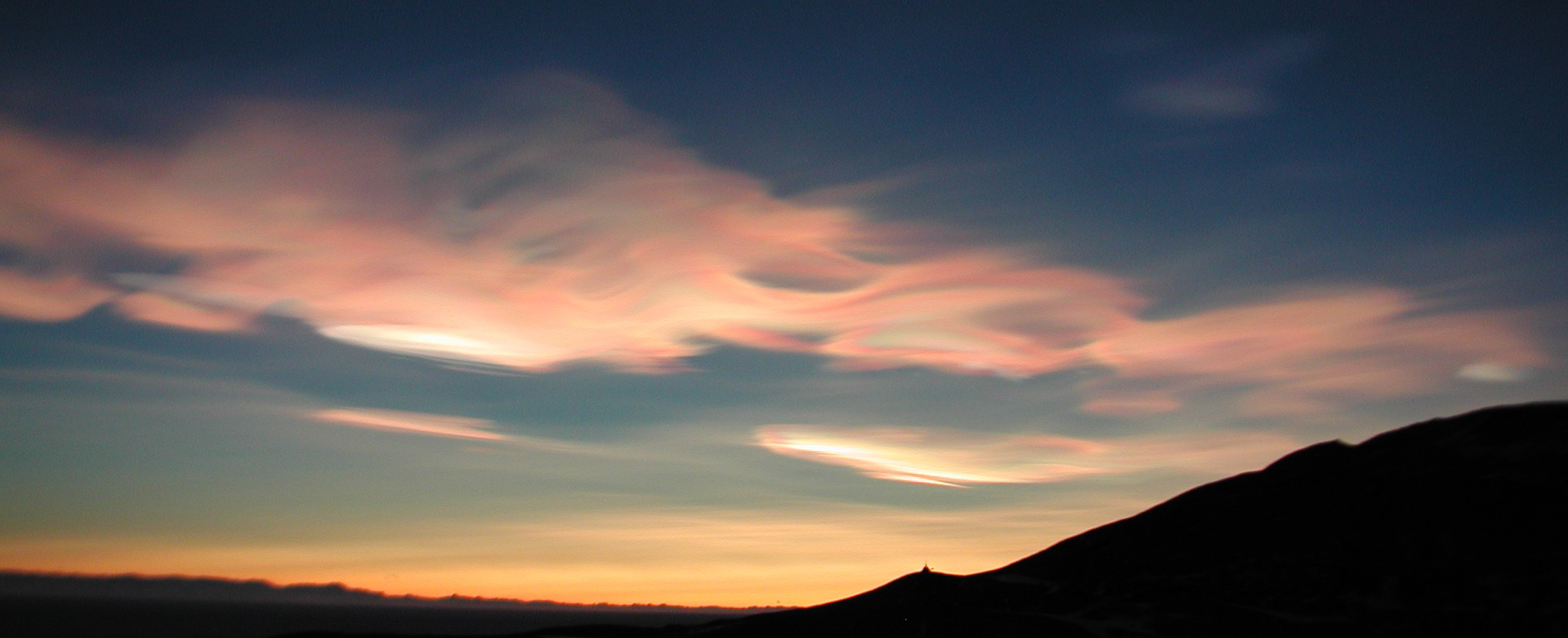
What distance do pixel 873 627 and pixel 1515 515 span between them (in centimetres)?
4075

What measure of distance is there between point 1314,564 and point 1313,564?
50 millimetres

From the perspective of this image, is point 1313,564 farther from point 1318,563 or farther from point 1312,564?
point 1318,563

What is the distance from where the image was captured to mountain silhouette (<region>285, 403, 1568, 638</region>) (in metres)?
59.2

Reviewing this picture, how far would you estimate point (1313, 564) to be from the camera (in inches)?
2675

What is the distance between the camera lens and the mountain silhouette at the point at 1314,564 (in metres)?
59.2

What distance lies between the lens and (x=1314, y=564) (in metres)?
67.9

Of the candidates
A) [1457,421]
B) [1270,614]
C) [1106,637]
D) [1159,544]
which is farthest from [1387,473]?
[1106,637]

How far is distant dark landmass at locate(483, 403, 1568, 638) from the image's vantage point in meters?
59.2

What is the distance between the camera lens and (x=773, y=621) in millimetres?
76375

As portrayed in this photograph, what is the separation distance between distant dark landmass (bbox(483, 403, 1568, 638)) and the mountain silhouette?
15 centimetres

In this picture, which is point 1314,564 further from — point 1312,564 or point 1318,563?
point 1318,563

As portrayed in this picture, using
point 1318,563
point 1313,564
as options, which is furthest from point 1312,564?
point 1318,563

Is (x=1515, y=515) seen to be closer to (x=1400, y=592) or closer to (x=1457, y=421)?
(x=1400, y=592)

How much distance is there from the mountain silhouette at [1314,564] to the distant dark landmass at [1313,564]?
5.8 inches
